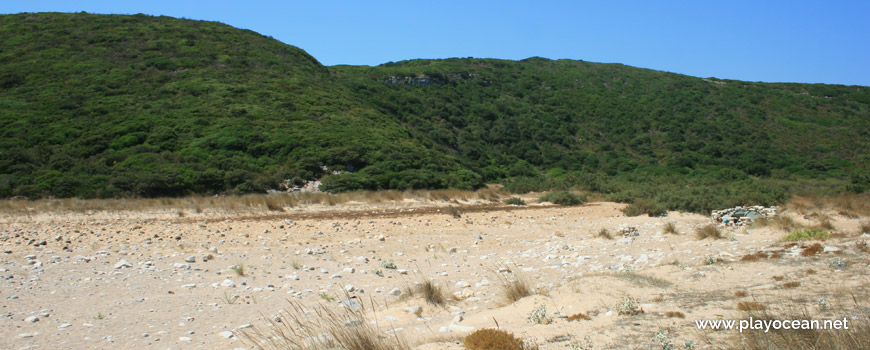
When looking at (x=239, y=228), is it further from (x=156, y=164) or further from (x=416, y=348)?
(x=156, y=164)

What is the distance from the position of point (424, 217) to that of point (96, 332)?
42.7 ft

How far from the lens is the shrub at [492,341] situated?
4.26 meters

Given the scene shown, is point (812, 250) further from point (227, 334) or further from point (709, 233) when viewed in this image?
point (227, 334)

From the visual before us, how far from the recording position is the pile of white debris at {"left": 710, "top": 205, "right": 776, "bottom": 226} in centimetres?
1405

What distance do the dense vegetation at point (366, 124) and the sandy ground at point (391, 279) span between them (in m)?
10.2

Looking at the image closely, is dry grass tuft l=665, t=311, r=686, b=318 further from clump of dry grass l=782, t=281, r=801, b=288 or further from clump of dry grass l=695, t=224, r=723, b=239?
clump of dry grass l=695, t=224, r=723, b=239

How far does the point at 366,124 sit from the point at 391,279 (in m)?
31.6

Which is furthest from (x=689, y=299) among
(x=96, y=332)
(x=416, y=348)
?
(x=96, y=332)

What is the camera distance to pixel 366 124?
129ft

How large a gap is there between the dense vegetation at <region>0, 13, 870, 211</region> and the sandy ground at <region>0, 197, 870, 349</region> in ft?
33.4

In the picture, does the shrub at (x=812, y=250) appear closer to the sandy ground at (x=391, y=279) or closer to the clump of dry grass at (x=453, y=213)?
the sandy ground at (x=391, y=279)

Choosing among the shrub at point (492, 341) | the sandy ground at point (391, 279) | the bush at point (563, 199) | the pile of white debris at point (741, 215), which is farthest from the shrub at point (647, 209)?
the shrub at point (492, 341)

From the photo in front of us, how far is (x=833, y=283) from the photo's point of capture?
5.64 metres

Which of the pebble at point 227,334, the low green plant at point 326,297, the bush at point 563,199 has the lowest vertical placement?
the bush at point 563,199
